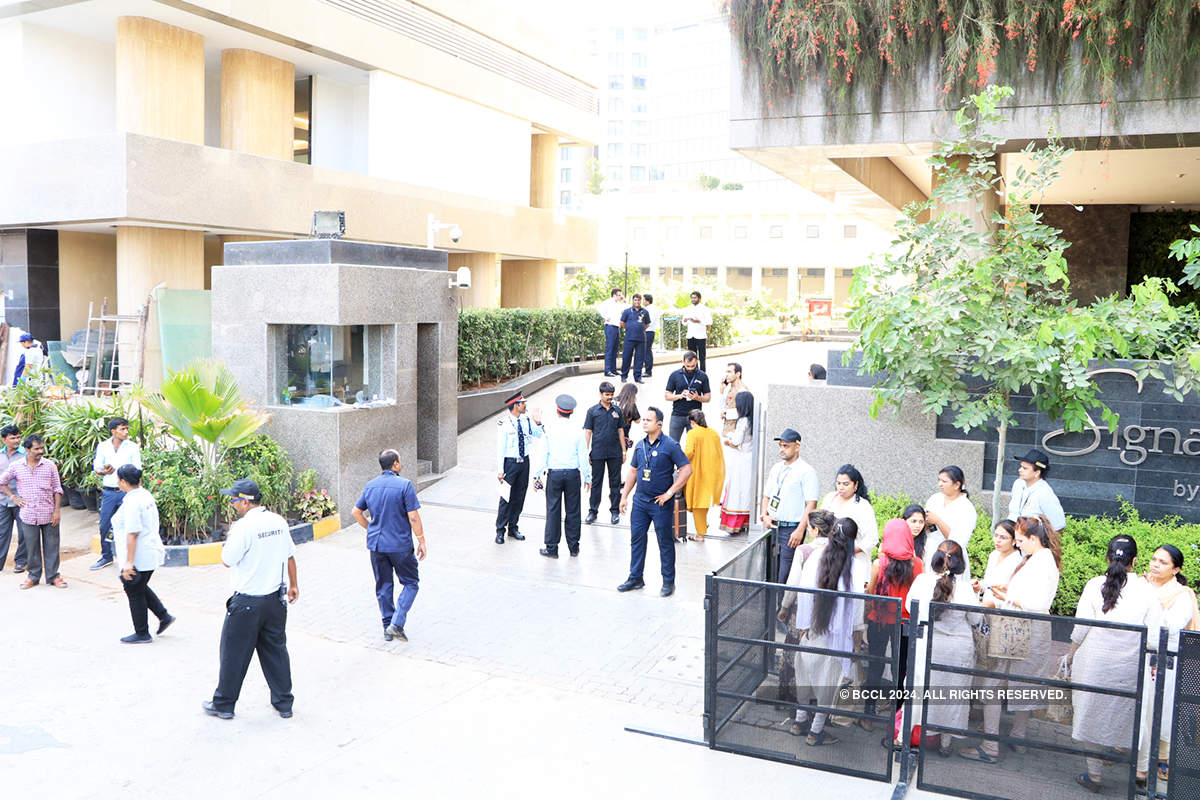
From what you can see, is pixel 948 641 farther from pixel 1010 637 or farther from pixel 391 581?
pixel 391 581

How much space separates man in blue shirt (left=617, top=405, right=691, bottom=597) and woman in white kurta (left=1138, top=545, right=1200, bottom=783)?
13.8ft

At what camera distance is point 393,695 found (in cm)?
751

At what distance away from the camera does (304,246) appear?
1289cm

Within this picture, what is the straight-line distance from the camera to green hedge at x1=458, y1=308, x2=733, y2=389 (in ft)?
63.0

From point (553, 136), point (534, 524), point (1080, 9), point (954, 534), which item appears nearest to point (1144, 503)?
point (954, 534)

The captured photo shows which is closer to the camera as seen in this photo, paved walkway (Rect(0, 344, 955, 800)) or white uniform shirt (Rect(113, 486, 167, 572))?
paved walkway (Rect(0, 344, 955, 800))

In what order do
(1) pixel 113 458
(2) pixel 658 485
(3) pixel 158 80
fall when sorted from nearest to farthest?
(2) pixel 658 485 < (1) pixel 113 458 < (3) pixel 158 80

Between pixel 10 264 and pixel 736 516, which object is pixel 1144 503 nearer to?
pixel 736 516

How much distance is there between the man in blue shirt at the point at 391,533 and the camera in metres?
8.41

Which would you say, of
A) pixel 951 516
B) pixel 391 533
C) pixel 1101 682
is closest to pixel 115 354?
pixel 391 533

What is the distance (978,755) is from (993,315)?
3.54m

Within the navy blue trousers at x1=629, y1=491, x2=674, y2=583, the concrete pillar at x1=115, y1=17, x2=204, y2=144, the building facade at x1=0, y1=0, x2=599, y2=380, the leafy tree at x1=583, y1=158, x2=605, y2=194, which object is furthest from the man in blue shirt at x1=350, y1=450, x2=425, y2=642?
the leafy tree at x1=583, y1=158, x2=605, y2=194

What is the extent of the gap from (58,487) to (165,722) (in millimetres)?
4458

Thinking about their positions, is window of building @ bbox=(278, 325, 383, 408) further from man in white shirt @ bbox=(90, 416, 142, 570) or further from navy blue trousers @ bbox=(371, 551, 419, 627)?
navy blue trousers @ bbox=(371, 551, 419, 627)
